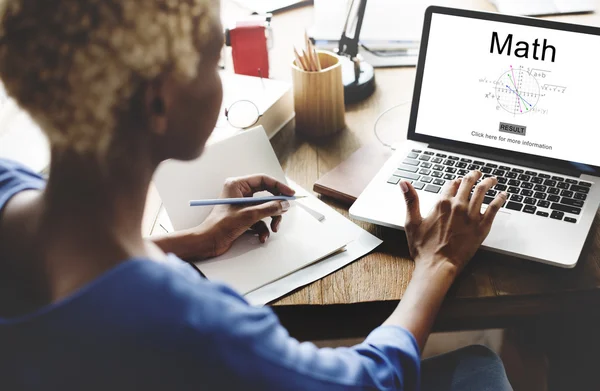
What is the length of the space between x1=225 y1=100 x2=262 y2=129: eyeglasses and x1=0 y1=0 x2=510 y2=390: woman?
23.5 inches

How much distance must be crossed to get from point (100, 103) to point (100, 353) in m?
0.23

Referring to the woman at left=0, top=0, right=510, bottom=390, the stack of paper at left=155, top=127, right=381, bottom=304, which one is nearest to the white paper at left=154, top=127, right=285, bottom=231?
the stack of paper at left=155, top=127, right=381, bottom=304

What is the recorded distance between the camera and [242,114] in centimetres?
129

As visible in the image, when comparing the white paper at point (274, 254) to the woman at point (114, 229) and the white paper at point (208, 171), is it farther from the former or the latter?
the woman at point (114, 229)

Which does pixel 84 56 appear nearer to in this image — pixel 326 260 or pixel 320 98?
pixel 326 260

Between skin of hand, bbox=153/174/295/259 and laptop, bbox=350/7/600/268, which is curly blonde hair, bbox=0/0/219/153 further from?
laptop, bbox=350/7/600/268

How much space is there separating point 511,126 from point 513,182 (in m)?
0.11

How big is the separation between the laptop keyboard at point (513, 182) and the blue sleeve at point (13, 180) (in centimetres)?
62

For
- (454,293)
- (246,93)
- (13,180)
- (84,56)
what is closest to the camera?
(84,56)

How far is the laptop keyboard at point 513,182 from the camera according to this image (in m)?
1.01

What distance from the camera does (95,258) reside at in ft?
1.91

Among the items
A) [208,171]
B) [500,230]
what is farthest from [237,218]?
[500,230]

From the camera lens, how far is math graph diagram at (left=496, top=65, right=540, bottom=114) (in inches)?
41.2

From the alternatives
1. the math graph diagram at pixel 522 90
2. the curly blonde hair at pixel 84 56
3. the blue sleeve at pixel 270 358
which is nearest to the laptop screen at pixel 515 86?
the math graph diagram at pixel 522 90
